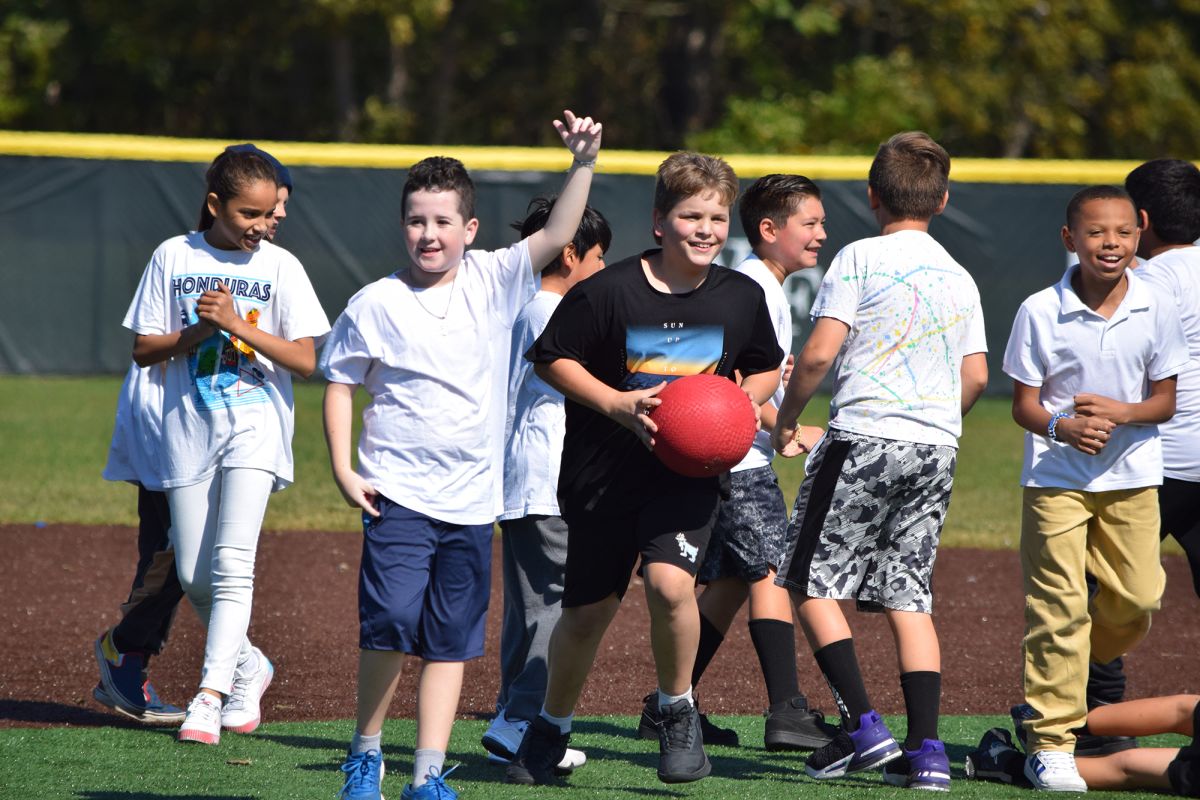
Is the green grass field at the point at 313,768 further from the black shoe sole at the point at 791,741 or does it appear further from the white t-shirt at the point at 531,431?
the white t-shirt at the point at 531,431

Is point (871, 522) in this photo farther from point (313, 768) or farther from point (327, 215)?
point (327, 215)

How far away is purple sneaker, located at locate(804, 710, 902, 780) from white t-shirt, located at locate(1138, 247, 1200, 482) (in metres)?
1.50

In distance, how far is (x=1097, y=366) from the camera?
518cm

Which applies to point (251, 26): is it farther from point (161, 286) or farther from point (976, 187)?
point (161, 286)

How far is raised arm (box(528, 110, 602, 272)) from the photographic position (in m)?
4.75

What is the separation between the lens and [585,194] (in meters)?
4.78

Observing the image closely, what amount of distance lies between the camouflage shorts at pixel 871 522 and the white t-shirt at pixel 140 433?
235 centimetres

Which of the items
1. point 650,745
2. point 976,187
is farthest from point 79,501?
point 976,187

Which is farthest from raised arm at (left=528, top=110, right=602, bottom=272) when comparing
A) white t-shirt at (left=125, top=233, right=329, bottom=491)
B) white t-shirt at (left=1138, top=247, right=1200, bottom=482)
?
white t-shirt at (left=1138, top=247, right=1200, bottom=482)

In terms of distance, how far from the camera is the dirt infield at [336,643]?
6.50 meters

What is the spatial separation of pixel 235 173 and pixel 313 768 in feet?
6.99

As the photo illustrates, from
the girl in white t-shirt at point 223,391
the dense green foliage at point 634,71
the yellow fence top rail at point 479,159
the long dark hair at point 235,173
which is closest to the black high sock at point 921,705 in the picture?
the girl in white t-shirt at point 223,391

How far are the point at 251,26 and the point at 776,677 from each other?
22.7 metres

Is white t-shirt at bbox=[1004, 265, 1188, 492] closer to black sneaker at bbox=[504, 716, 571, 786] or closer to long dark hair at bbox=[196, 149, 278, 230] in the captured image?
black sneaker at bbox=[504, 716, 571, 786]
